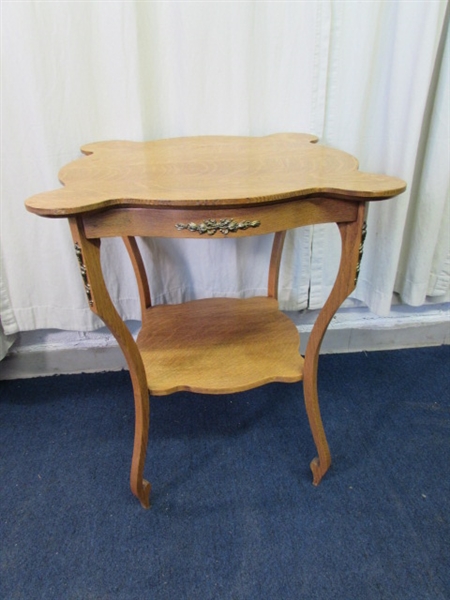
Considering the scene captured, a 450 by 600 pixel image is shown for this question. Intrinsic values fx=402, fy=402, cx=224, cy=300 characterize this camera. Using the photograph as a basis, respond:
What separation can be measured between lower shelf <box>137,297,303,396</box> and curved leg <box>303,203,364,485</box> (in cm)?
4

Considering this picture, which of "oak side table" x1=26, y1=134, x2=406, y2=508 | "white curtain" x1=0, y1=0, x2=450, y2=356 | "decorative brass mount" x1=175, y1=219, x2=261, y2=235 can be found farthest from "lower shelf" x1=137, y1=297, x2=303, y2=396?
"decorative brass mount" x1=175, y1=219, x2=261, y2=235

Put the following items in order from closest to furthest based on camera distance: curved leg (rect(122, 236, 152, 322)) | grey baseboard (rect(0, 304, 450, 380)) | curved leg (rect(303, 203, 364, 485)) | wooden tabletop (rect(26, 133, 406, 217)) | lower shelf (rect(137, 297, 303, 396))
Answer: wooden tabletop (rect(26, 133, 406, 217)), curved leg (rect(303, 203, 364, 485)), lower shelf (rect(137, 297, 303, 396)), curved leg (rect(122, 236, 152, 322)), grey baseboard (rect(0, 304, 450, 380))

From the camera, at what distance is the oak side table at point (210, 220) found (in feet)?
2.08

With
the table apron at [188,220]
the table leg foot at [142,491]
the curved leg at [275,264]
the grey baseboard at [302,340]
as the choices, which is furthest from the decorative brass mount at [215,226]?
the grey baseboard at [302,340]

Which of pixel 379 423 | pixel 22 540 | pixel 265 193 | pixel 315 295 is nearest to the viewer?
pixel 265 193

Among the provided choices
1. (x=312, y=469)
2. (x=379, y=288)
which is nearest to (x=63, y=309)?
(x=312, y=469)

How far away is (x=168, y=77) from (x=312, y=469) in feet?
3.31

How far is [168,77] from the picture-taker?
979 mm

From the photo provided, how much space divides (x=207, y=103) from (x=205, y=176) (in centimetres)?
40

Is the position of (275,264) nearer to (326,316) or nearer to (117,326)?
(326,316)

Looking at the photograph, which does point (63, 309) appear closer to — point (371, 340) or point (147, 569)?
point (147, 569)

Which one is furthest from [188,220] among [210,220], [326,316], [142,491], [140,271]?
[142,491]

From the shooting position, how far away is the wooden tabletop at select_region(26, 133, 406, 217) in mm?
606

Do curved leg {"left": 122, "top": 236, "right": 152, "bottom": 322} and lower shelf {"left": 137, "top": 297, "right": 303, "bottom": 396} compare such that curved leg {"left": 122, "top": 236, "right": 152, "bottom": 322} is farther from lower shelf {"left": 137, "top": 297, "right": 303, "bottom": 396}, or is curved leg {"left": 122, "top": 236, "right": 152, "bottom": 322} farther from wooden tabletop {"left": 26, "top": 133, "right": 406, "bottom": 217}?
wooden tabletop {"left": 26, "top": 133, "right": 406, "bottom": 217}
